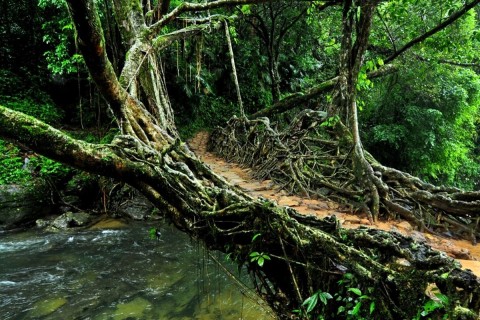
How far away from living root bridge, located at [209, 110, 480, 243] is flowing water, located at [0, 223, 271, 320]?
5.97ft

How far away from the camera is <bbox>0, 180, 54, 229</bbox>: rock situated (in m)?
6.89

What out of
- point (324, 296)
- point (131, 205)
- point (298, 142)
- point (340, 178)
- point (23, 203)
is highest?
point (298, 142)

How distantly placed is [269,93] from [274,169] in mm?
12312

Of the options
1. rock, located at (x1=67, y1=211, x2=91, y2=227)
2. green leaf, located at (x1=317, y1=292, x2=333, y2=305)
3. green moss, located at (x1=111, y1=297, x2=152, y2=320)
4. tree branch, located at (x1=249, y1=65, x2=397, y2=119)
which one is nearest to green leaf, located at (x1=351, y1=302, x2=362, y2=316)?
green leaf, located at (x1=317, y1=292, x2=333, y2=305)

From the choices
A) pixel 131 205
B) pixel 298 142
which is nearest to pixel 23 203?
pixel 131 205

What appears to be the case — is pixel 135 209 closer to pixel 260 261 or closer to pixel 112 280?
pixel 112 280

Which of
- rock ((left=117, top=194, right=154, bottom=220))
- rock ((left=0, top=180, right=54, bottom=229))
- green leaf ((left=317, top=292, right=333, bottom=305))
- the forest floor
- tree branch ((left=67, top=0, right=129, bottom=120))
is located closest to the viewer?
green leaf ((left=317, top=292, right=333, bottom=305))

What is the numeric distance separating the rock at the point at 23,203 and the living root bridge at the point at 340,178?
4.63 m

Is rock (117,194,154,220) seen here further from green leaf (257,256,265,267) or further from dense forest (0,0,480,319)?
green leaf (257,256,265,267)

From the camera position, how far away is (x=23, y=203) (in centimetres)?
713

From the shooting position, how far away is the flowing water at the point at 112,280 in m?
3.97

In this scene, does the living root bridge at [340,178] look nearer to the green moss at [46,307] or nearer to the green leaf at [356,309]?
the green leaf at [356,309]

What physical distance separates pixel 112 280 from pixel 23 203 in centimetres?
374

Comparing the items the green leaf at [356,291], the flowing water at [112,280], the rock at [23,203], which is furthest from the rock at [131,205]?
the green leaf at [356,291]
